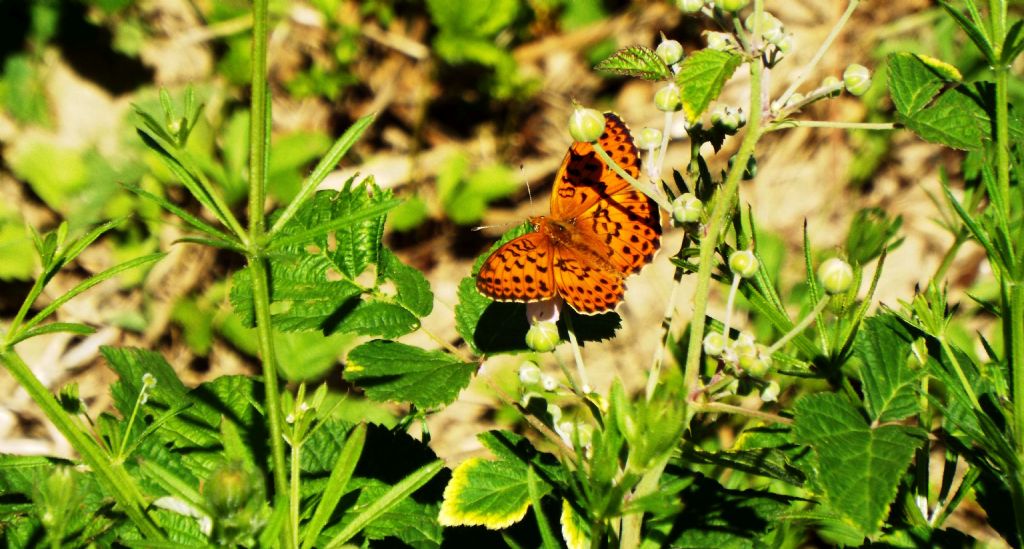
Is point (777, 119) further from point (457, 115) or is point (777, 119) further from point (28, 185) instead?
point (28, 185)

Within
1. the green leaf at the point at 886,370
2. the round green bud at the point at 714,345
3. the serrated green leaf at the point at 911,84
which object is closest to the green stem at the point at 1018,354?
the green leaf at the point at 886,370

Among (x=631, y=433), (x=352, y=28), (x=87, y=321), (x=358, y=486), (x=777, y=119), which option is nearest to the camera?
(x=631, y=433)

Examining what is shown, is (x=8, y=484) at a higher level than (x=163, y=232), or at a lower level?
higher

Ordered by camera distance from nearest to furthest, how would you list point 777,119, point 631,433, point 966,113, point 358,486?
point 631,433 → point 777,119 → point 966,113 → point 358,486

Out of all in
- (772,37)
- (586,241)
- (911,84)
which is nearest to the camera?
(772,37)

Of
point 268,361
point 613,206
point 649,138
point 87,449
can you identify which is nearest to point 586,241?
point 613,206

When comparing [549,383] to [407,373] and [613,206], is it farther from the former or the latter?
[613,206]

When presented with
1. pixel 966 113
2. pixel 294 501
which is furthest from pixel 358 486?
pixel 966 113
